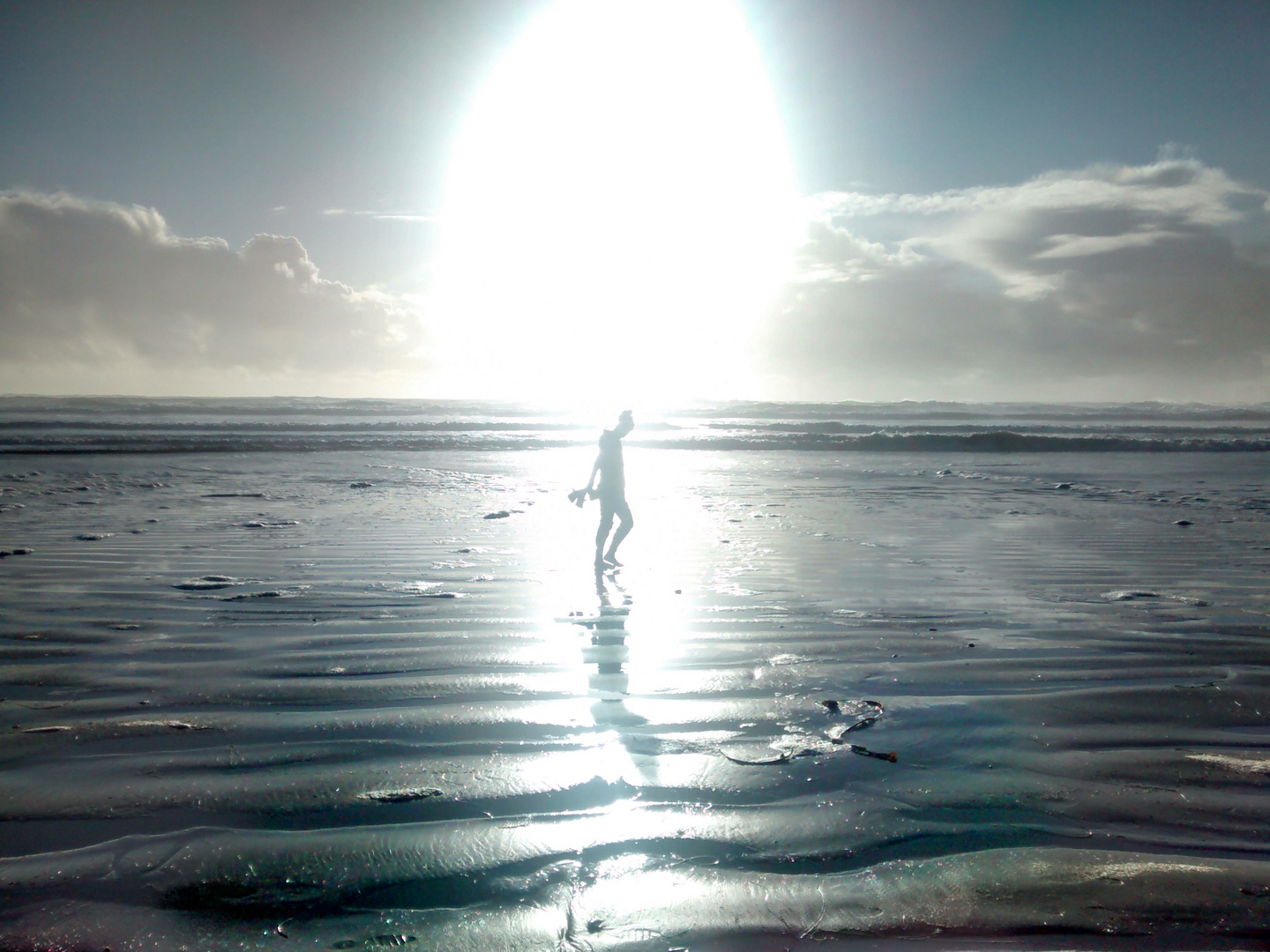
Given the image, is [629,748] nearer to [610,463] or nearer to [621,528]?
[621,528]

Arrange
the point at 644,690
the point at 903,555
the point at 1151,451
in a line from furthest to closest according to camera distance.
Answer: the point at 1151,451
the point at 903,555
the point at 644,690

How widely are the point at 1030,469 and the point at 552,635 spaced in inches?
812

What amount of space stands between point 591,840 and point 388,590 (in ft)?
17.7

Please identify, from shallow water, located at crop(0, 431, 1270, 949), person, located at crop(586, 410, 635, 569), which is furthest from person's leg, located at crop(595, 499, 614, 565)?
shallow water, located at crop(0, 431, 1270, 949)

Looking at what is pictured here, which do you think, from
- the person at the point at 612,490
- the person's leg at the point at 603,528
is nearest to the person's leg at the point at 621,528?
the person at the point at 612,490

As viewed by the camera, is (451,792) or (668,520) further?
(668,520)

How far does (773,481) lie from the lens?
20500 millimetres

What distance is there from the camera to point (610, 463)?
10.8 m

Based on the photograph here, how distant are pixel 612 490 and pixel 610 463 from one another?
41 cm

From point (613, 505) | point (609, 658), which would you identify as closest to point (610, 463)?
point (613, 505)

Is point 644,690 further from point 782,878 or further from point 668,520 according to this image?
point 668,520

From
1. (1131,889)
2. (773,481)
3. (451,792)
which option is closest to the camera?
(1131,889)

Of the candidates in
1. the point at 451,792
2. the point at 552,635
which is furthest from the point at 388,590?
the point at 451,792

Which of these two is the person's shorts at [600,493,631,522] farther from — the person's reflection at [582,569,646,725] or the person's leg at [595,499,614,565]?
the person's reflection at [582,569,646,725]
